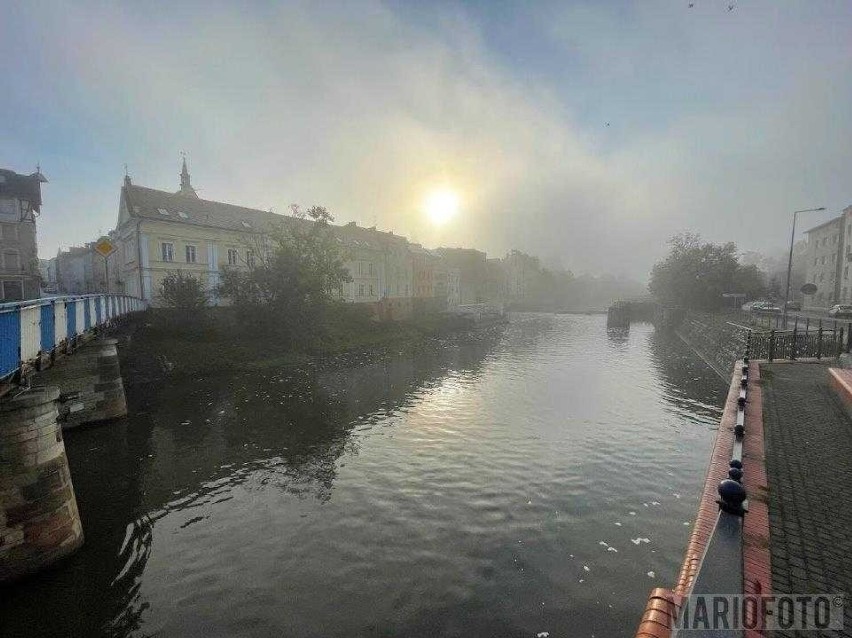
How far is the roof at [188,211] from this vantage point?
139 ft

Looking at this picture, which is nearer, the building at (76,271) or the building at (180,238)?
the building at (180,238)

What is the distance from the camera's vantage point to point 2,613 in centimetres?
844

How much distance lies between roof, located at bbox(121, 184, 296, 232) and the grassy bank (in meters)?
11.7

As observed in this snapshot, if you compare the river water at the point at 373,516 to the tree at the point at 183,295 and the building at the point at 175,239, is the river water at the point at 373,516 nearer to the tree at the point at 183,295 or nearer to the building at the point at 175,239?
the tree at the point at 183,295

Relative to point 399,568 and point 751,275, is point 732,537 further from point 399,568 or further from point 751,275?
point 751,275

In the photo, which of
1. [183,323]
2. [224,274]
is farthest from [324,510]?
[224,274]

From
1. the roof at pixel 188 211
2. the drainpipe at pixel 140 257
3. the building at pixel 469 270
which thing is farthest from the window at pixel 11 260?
the building at pixel 469 270

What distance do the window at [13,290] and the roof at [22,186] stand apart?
9.65 m

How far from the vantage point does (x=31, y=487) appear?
921 cm

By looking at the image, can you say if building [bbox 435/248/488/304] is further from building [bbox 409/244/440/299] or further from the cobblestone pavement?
the cobblestone pavement

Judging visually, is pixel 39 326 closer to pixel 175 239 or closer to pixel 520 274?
pixel 175 239

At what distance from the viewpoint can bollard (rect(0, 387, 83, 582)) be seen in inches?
352

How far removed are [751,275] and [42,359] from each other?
8110cm

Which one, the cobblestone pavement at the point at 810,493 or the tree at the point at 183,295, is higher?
the tree at the point at 183,295
